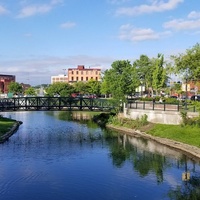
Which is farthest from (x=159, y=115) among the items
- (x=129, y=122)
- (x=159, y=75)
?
(x=159, y=75)

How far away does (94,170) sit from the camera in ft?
128

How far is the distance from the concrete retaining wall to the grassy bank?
109 centimetres

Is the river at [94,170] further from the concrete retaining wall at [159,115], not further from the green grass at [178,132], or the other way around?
the concrete retaining wall at [159,115]

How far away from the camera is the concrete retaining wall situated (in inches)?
2369

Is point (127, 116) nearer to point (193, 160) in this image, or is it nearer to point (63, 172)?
point (193, 160)

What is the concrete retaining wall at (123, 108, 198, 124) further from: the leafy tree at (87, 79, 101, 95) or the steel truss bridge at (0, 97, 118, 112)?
the leafy tree at (87, 79, 101, 95)

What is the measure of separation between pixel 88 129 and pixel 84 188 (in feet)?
141

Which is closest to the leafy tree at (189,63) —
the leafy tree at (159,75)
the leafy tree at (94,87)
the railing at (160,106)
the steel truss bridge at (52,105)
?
the railing at (160,106)

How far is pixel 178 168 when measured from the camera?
39.6m

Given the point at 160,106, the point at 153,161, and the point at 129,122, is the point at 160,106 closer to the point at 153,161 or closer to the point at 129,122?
the point at 129,122

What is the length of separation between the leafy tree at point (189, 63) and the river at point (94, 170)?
15.2 m

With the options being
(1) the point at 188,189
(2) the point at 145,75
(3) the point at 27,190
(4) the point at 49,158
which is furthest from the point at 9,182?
(2) the point at 145,75

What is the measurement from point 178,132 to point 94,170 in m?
20.4

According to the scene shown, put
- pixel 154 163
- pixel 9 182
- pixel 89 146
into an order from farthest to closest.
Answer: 1. pixel 89 146
2. pixel 154 163
3. pixel 9 182
